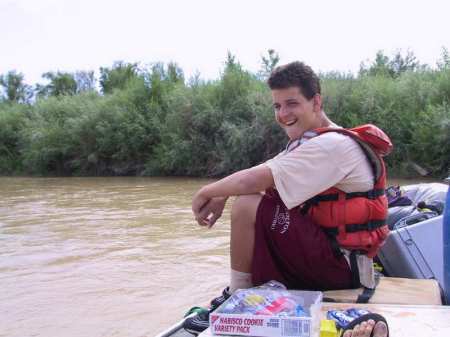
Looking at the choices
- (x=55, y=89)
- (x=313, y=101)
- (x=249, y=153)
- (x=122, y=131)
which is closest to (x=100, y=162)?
(x=122, y=131)

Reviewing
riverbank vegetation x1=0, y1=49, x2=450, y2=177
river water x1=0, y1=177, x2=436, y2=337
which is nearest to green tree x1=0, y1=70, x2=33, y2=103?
riverbank vegetation x1=0, y1=49, x2=450, y2=177

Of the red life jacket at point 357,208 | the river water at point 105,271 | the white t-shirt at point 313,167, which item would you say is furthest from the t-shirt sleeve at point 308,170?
the river water at point 105,271

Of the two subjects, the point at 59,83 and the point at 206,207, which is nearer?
the point at 206,207

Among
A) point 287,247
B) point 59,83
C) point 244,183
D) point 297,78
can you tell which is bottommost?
point 287,247

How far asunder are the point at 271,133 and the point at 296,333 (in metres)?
17.2

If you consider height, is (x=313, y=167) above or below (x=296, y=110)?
below

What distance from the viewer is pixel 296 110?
94.9 inches

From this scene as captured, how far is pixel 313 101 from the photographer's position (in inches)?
95.3

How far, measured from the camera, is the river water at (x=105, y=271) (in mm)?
4008

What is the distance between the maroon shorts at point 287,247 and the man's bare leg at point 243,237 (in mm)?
26

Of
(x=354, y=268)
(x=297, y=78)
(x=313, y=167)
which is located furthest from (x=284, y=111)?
(x=354, y=268)

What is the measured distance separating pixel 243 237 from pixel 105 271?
11.2ft

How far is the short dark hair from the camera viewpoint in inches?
93.1

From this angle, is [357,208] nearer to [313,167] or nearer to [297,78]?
[313,167]
